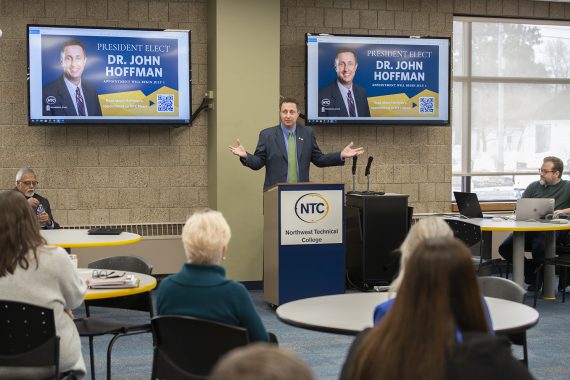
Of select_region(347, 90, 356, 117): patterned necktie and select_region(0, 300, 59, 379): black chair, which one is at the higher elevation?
select_region(347, 90, 356, 117): patterned necktie

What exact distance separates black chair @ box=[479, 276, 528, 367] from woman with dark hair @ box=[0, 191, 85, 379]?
1.88 metres

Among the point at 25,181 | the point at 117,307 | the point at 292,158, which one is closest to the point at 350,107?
the point at 292,158

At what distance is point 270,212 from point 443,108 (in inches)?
106

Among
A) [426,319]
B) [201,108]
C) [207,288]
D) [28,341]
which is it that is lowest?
[28,341]

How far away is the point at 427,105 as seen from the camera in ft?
29.5

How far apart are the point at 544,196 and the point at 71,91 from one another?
4697 mm

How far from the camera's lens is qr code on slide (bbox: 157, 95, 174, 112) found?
8273 mm

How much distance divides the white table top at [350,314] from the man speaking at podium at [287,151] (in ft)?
12.6

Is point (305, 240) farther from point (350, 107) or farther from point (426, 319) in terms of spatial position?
point (426, 319)

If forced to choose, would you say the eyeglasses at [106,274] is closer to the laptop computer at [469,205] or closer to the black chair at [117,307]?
the black chair at [117,307]

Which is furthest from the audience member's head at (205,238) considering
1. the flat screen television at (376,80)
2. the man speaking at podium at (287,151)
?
the flat screen television at (376,80)

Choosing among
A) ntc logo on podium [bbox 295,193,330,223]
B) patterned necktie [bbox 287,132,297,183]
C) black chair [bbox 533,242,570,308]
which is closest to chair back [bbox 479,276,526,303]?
ntc logo on podium [bbox 295,193,330,223]

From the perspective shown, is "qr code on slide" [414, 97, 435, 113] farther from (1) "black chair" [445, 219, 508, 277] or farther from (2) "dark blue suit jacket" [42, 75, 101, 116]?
(2) "dark blue suit jacket" [42, 75, 101, 116]

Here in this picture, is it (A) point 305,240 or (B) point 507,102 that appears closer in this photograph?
(A) point 305,240
